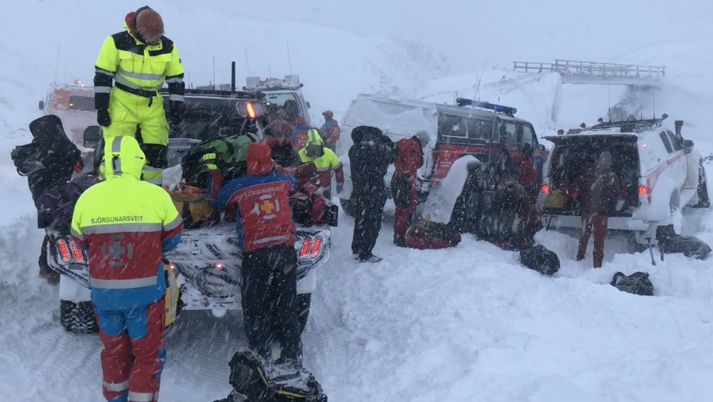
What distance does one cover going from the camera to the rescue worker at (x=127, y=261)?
3465mm

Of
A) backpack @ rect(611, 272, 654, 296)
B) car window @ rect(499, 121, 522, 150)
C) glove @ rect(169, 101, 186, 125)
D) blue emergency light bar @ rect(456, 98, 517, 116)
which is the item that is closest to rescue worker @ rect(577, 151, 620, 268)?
backpack @ rect(611, 272, 654, 296)

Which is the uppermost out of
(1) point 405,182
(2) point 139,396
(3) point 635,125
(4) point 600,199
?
(3) point 635,125

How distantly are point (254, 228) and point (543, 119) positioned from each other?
32456 mm

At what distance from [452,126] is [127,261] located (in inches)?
271

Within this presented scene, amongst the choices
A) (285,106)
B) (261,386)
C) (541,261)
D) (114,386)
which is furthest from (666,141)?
(114,386)

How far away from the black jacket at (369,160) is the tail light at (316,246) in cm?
279

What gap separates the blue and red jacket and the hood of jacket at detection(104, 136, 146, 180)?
986mm

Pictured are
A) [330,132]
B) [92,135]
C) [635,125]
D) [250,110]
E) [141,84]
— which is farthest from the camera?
[330,132]

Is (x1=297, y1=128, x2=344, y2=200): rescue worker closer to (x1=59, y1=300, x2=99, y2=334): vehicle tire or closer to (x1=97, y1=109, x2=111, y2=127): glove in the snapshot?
(x1=97, y1=109, x2=111, y2=127): glove

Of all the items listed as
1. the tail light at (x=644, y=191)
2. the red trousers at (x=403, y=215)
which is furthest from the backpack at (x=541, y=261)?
the tail light at (x=644, y=191)

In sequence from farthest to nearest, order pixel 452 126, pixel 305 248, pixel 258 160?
1. pixel 452 126
2. pixel 305 248
3. pixel 258 160

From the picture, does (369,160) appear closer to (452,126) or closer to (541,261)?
(541,261)

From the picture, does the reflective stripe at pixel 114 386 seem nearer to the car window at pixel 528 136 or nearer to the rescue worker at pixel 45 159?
the rescue worker at pixel 45 159

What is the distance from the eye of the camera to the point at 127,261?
11.5 feet
